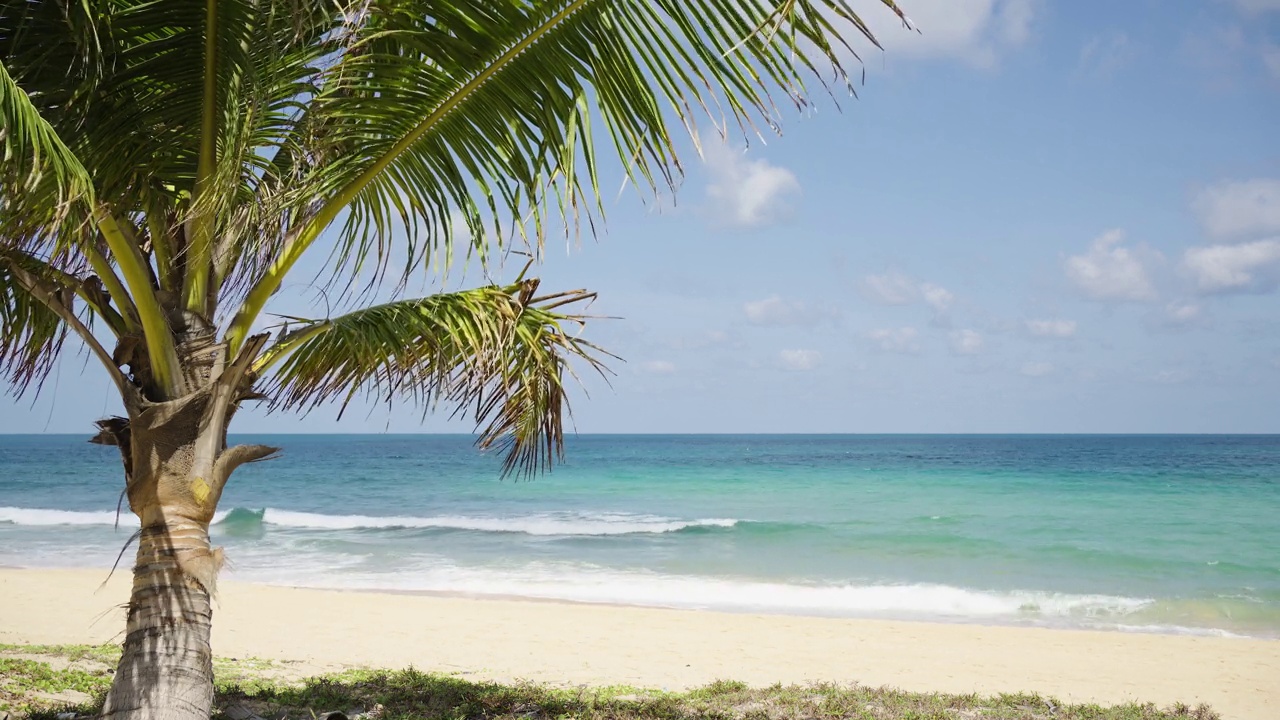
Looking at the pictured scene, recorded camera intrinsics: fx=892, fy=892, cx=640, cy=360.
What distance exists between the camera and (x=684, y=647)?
30.8 ft

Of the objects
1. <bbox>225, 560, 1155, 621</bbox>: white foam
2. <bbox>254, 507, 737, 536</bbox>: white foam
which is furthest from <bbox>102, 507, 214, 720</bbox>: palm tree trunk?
<bbox>254, 507, 737, 536</bbox>: white foam

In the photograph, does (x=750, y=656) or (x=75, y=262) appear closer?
(x=75, y=262)

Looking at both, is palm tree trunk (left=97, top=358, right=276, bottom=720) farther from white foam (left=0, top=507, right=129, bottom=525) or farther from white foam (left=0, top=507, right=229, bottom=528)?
white foam (left=0, top=507, right=129, bottom=525)

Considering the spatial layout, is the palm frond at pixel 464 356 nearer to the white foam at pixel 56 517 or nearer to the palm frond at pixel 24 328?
the palm frond at pixel 24 328

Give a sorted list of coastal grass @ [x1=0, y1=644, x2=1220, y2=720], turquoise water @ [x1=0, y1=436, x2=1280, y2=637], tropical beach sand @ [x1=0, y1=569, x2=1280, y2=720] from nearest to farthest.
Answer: coastal grass @ [x1=0, y1=644, x2=1220, y2=720] < tropical beach sand @ [x1=0, y1=569, x2=1280, y2=720] < turquoise water @ [x1=0, y1=436, x2=1280, y2=637]

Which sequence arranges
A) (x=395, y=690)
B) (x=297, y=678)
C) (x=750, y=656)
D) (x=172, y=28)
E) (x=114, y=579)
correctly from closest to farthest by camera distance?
(x=172, y=28) → (x=395, y=690) → (x=297, y=678) → (x=750, y=656) → (x=114, y=579)

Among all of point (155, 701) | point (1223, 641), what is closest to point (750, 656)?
point (1223, 641)

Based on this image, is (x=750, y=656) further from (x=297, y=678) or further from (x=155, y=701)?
(x=155, y=701)

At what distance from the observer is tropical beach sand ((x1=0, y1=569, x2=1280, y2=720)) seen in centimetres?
787

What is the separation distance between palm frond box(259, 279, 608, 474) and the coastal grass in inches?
71.4

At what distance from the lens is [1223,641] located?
1030 centimetres

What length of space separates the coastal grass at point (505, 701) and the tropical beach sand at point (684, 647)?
1019 mm

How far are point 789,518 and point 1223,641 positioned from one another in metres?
15.2

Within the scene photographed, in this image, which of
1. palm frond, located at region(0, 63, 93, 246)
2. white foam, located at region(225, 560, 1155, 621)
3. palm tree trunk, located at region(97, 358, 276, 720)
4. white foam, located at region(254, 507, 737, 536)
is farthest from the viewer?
white foam, located at region(254, 507, 737, 536)
